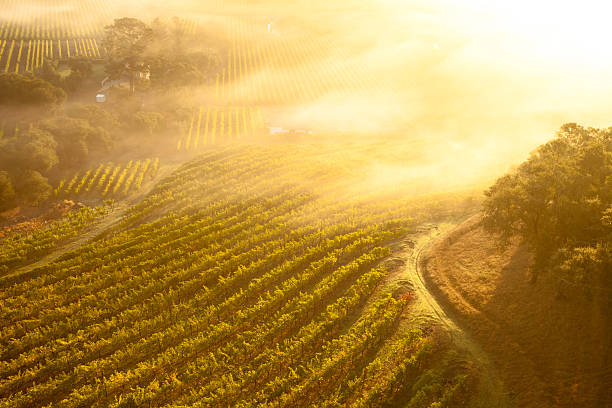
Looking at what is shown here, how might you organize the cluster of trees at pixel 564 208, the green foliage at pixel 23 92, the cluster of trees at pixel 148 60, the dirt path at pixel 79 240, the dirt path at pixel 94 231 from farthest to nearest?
the cluster of trees at pixel 148 60, the green foliage at pixel 23 92, the dirt path at pixel 94 231, the dirt path at pixel 79 240, the cluster of trees at pixel 564 208

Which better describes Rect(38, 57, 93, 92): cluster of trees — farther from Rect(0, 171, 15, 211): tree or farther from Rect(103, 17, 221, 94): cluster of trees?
Rect(0, 171, 15, 211): tree

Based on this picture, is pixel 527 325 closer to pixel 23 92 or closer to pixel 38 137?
pixel 38 137

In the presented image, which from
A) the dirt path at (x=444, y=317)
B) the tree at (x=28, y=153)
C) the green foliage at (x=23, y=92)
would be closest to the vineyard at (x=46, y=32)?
the green foliage at (x=23, y=92)

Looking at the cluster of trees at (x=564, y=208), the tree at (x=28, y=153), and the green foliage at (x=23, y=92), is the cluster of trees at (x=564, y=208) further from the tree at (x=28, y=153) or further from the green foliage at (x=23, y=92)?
the green foliage at (x=23, y=92)

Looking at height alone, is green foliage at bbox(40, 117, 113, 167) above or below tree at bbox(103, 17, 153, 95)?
below

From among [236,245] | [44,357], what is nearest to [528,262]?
[236,245]

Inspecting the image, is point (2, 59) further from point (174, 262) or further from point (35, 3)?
point (174, 262)

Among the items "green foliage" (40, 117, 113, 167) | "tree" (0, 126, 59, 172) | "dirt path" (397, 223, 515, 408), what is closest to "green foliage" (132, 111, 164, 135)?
"green foliage" (40, 117, 113, 167)
